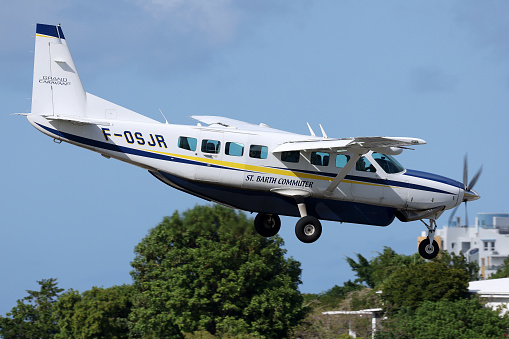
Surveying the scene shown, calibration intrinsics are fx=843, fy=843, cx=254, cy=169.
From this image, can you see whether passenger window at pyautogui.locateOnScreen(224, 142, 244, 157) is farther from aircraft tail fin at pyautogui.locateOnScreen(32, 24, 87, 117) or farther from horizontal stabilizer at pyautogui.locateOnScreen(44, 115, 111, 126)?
aircraft tail fin at pyautogui.locateOnScreen(32, 24, 87, 117)

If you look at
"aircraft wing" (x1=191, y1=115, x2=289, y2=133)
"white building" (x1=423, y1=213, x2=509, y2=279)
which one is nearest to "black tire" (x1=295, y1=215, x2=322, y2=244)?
"aircraft wing" (x1=191, y1=115, x2=289, y2=133)

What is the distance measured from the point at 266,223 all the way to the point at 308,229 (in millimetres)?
2111

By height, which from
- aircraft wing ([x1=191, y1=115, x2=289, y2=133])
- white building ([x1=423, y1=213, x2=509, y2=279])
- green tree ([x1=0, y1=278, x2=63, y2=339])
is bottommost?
green tree ([x1=0, y1=278, x2=63, y2=339])

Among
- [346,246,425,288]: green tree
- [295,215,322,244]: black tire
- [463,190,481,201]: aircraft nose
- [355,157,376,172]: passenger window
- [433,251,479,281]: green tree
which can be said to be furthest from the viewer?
[346,246,425,288]: green tree

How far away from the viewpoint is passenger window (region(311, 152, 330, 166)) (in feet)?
91.2

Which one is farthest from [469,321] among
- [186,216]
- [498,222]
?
[498,222]

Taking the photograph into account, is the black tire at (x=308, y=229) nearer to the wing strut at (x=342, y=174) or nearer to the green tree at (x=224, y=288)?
the wing strut at (x=342, y=174)

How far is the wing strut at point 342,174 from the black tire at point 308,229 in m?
1.04

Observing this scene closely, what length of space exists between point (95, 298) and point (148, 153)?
5439cm

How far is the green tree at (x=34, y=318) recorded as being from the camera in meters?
81.0

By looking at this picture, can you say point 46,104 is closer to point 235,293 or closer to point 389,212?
point 389,212

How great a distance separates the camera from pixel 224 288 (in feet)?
200

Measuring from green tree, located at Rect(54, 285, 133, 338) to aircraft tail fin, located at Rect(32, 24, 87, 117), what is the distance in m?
50.2

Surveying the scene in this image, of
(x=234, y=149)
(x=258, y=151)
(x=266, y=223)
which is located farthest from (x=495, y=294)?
(x=234, y=149)
